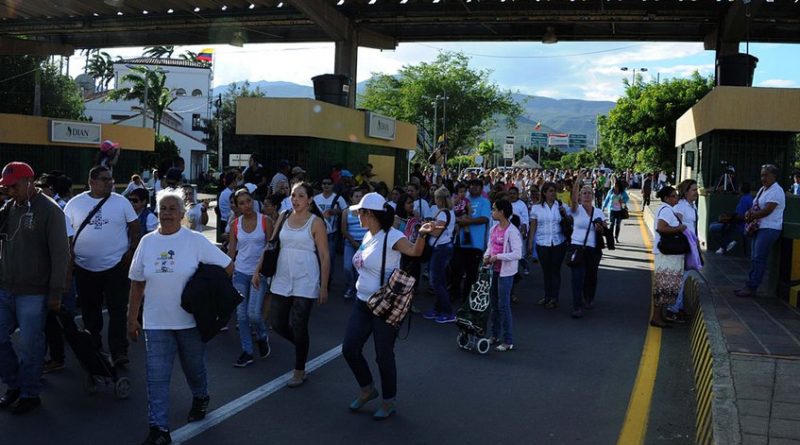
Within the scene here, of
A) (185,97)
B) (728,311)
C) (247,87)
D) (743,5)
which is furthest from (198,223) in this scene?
(185,97)

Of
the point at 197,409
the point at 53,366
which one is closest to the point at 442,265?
the point at 53,366

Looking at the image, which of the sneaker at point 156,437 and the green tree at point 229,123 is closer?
the sneaker at point 156,437

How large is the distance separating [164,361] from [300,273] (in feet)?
5.39

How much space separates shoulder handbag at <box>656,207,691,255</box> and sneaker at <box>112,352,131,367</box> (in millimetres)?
6260

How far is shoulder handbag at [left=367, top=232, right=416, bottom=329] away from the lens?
19.7 feet

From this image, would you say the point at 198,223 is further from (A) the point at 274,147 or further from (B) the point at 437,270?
(A) the point at 274,147

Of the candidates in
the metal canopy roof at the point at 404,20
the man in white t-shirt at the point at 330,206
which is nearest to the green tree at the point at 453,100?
the metal canopy roof at the point at 404,20

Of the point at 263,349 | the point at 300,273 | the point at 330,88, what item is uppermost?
the point at 330,88

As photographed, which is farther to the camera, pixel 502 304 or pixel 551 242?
pixel 551 242

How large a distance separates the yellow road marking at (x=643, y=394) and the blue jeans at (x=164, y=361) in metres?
3.03

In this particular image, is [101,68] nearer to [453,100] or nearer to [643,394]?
[453,100]

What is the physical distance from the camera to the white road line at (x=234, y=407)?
5.55m

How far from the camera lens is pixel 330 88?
21.2m

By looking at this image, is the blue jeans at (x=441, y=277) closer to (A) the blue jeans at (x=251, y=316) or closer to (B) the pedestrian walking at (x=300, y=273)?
(A) the blue jeans at (x=251, y=316)
